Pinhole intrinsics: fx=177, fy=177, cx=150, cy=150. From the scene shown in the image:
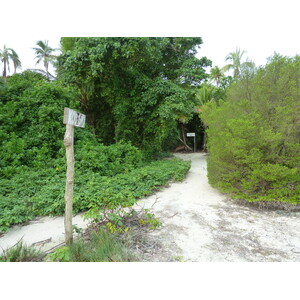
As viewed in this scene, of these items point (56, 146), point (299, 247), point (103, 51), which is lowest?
point (299, 247)

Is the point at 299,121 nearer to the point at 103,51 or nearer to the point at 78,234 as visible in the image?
the point at 78,234

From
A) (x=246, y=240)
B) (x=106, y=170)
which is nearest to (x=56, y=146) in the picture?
(x=106, y=170)

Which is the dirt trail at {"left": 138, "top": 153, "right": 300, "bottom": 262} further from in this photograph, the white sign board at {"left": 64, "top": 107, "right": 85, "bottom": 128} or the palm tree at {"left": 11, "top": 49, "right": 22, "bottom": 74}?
the palm tree at {"left": 11, "top": 49, "right": 22, "bottom": 74}

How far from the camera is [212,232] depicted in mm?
3146

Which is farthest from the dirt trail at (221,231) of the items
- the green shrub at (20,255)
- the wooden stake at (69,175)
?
the green shrub at (20,255)

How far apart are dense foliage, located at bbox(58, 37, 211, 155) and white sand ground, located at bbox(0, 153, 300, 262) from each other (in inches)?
204

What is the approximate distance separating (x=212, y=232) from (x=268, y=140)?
240cm

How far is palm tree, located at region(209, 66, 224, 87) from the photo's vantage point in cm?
2314

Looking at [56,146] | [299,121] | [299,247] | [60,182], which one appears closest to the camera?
[299,247]

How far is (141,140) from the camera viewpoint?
1049 centimetres

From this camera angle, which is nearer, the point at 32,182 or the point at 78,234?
the point at 78,234

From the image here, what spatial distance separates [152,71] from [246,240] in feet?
31.7

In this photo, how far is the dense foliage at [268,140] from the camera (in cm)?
396

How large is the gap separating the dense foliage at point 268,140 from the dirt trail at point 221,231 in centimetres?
55
